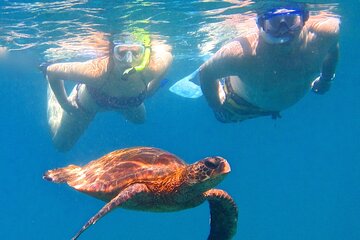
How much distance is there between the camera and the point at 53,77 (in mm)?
10180

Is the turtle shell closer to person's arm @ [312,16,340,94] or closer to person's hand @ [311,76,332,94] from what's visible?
person's arm @ [312,16,340,94]

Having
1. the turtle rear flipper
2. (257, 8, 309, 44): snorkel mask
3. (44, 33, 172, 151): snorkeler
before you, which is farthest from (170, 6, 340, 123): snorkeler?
the turtle rear flipper

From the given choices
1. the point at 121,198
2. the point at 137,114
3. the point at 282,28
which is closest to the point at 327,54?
the point at 282,28

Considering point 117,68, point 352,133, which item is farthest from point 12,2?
point 352,133

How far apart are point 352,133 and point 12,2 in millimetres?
80984

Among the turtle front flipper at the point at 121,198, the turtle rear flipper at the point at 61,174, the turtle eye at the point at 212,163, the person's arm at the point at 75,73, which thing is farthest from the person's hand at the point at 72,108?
the turtle eye at the point at 212,163

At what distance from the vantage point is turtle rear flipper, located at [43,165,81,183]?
5.35m

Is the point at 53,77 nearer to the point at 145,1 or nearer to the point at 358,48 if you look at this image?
the point at 145,1

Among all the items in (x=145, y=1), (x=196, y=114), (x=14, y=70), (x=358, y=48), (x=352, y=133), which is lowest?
(x=352, y=133)

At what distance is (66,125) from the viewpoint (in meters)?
12.2

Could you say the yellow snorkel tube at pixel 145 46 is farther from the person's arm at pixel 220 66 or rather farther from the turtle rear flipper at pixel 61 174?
the turtle rear flipper at pixel 61 174

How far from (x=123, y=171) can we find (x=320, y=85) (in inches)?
218

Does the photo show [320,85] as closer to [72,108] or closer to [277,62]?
[277,62]

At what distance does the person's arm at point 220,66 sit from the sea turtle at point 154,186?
3.04 meters
